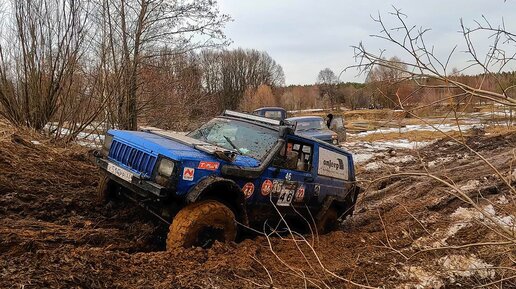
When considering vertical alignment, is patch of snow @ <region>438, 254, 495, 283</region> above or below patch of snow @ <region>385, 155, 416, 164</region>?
above

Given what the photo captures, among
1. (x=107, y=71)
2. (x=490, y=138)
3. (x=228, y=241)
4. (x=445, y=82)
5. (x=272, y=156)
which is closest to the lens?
(x=445, y=82)

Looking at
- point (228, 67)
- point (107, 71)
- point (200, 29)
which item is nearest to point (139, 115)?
point (107, 71)

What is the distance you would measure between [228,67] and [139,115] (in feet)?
192

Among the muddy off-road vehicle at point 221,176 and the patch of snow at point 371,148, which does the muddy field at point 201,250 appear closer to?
the muddy off-road vehicle at point 221,176

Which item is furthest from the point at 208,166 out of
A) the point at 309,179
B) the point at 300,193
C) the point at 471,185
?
the point at 471,185

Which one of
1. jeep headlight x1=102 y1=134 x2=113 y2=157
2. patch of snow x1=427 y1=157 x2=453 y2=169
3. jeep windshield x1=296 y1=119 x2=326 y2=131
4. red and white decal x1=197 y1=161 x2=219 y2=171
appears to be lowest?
patch of snow x1=427 y1=157 x2=453 y2=169

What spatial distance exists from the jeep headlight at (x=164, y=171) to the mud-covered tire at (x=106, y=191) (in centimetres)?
135

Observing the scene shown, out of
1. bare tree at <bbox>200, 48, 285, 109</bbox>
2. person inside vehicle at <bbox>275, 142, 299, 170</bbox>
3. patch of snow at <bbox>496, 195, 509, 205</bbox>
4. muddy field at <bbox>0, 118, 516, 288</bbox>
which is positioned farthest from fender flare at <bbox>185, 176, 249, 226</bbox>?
bare tree at <bbox>200, 48, 285, 109</bbox>

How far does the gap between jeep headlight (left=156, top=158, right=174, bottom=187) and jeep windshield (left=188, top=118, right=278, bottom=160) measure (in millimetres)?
1345

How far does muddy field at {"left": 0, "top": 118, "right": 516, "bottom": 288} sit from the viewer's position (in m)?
3.66

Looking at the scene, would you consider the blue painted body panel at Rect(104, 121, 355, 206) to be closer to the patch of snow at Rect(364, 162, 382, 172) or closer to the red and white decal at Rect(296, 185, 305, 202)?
the red and white decal at Rect(296, 185, 305, 202)

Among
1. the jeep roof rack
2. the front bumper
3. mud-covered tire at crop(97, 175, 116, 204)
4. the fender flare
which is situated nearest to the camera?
the front bumper

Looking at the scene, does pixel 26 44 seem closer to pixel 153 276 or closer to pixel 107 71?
Answer: pixel 107 71

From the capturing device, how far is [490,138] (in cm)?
2008
